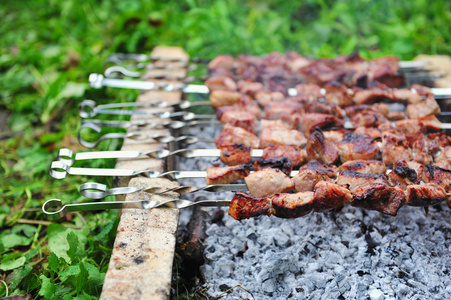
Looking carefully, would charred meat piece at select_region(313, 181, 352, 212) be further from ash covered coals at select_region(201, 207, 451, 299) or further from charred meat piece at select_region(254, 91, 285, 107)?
charred meat piece at select_region(254, 91, 285, 107)

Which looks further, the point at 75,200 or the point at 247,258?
the point at 75,200

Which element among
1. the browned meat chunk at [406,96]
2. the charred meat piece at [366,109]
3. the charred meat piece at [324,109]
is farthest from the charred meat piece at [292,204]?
the browned meat chunk at [406,96]

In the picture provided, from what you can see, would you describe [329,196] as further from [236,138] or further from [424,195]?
[236,138]

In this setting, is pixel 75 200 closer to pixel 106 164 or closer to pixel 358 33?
pixel 106 164

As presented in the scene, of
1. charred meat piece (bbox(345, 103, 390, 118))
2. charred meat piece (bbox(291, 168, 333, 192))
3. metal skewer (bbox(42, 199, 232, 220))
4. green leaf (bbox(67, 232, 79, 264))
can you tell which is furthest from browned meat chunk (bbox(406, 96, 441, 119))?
green leaf (bbox(67, 232, 79, 264))

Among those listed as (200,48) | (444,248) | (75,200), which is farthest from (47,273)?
(200,48)

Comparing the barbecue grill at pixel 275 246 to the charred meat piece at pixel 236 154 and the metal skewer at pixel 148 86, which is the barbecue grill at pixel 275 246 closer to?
the charred meat piece at pixel 236 154

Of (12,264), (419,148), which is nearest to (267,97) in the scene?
(419,148)

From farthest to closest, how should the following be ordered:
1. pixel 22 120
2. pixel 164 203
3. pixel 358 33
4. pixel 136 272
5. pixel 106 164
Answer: pixel 358 33, pixel 22 120, pixel 106 164, pixel 164 203, pixel 136 272
